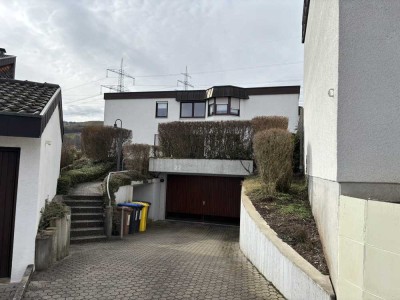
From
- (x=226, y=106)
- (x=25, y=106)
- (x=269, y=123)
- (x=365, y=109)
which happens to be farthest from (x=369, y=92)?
(x=226, y=106)

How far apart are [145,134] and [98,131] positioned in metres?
7.63

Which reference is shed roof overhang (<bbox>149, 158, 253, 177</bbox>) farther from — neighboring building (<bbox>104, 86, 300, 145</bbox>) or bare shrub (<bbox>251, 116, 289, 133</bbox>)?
neighboring building (<bbox>104, 86, 300, 145</bbox>)

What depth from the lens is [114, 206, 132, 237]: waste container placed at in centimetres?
1090

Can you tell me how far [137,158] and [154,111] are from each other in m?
10.8

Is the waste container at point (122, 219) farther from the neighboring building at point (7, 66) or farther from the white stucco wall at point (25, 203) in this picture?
the neighboring building at point (7, 66)

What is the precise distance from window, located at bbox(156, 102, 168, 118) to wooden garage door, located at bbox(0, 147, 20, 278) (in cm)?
1985

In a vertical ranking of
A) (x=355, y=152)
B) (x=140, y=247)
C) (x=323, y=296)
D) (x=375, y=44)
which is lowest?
(x=140, y=247)

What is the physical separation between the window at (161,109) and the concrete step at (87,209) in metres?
15.4

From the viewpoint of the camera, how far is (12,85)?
786 centimetres

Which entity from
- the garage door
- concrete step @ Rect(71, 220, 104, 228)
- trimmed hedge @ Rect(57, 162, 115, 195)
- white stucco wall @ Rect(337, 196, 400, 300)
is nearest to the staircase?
concrete step @ Rect(71, 220, 104, 228)

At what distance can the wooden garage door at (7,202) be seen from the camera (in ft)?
19.9

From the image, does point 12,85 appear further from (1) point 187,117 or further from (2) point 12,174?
(1) point 187,117

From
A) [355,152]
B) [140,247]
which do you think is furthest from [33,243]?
[355,152]

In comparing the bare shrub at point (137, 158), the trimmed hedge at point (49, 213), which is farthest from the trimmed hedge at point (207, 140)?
the trimmed hedge at point (49, 213)
